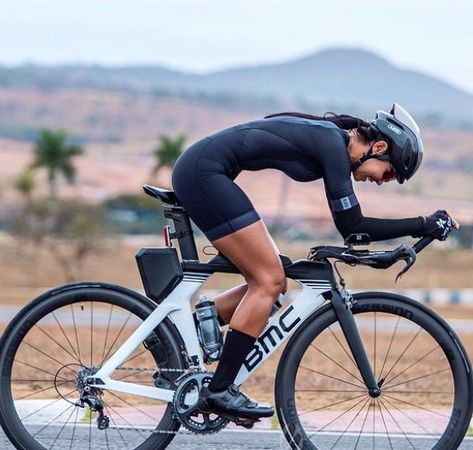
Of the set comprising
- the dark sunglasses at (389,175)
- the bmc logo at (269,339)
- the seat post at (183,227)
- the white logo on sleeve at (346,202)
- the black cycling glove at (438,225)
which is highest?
the dark sunglasses at (389,175)

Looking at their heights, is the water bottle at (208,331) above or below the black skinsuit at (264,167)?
below

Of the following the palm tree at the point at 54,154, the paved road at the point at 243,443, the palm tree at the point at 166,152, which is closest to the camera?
the paved road at the point at 243,443

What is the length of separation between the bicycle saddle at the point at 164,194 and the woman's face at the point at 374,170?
81 centimetres

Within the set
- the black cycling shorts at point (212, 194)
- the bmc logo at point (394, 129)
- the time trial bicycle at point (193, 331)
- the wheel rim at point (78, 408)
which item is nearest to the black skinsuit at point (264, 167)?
the black cycling shorts at point (212, 194)

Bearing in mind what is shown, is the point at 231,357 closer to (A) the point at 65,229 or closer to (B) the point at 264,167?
(B) the point at 264,167

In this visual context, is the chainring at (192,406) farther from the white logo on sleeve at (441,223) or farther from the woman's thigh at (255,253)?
the white logo on sleeve at (441,223)

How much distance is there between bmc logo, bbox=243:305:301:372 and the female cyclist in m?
0.09

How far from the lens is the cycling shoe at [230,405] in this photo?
18.1ft

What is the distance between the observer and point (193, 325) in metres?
5.63

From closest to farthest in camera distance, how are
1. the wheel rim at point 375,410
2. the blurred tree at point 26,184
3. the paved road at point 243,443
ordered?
the wheel rim at point 375,410 → the paved road at point 243,443 → the blurred tree at point 26,184

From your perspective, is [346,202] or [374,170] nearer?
[346,202]

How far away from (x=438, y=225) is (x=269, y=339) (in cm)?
90

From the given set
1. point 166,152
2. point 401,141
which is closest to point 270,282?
point 401,141

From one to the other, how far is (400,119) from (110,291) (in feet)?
4.94
